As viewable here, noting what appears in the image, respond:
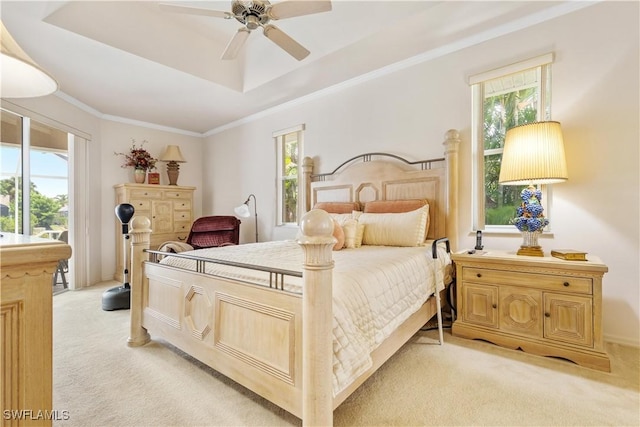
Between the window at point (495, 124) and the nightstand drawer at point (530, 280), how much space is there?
66 centimetres

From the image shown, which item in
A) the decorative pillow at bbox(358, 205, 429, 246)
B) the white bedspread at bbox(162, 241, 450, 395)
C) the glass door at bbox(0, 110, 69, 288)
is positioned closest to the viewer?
the white bedspread at bbox(162, 241, 450, 395)

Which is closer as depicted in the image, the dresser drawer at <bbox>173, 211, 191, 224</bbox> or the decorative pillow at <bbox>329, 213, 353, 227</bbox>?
the decorative pillow at <bbox>329, 213, 353, 227</bbox>

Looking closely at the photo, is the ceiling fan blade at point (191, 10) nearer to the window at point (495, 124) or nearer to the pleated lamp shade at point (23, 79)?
the pleated lamp shade at point (23, 79)

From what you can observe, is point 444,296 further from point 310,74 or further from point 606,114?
point 310,74

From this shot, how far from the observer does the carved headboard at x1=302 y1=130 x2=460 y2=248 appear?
8.93 ft

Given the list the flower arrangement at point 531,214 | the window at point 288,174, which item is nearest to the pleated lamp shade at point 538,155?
the flower arrangement at point 531,214

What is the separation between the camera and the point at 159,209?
463 cm

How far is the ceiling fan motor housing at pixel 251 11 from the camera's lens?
1.86 metres

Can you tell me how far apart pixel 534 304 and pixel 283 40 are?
2.70 metres

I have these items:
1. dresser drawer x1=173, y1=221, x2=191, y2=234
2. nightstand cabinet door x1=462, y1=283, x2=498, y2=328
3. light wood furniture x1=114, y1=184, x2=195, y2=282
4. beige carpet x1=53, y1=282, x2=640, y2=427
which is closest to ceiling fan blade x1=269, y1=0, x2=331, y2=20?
nightstand cabinet door x1=462, y1=283, x2=498, y2=328

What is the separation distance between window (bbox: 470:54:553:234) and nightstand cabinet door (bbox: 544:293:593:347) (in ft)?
2.73

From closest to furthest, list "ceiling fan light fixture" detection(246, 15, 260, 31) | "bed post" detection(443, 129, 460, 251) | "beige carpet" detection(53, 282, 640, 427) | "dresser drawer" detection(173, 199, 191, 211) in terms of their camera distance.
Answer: "beige carpet" detection(53, 282, 640, 427) < "ceiling fan light fixture" detection(246, 15, 260, 31) < "bed post" detection(443, 129, 460, 251) < "dresser drawer" detection(173, 199, 191, 211)

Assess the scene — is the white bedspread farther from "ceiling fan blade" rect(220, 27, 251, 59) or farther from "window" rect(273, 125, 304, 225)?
"window" rect(273, 125, 304, 225)

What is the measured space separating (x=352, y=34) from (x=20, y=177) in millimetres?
4098
